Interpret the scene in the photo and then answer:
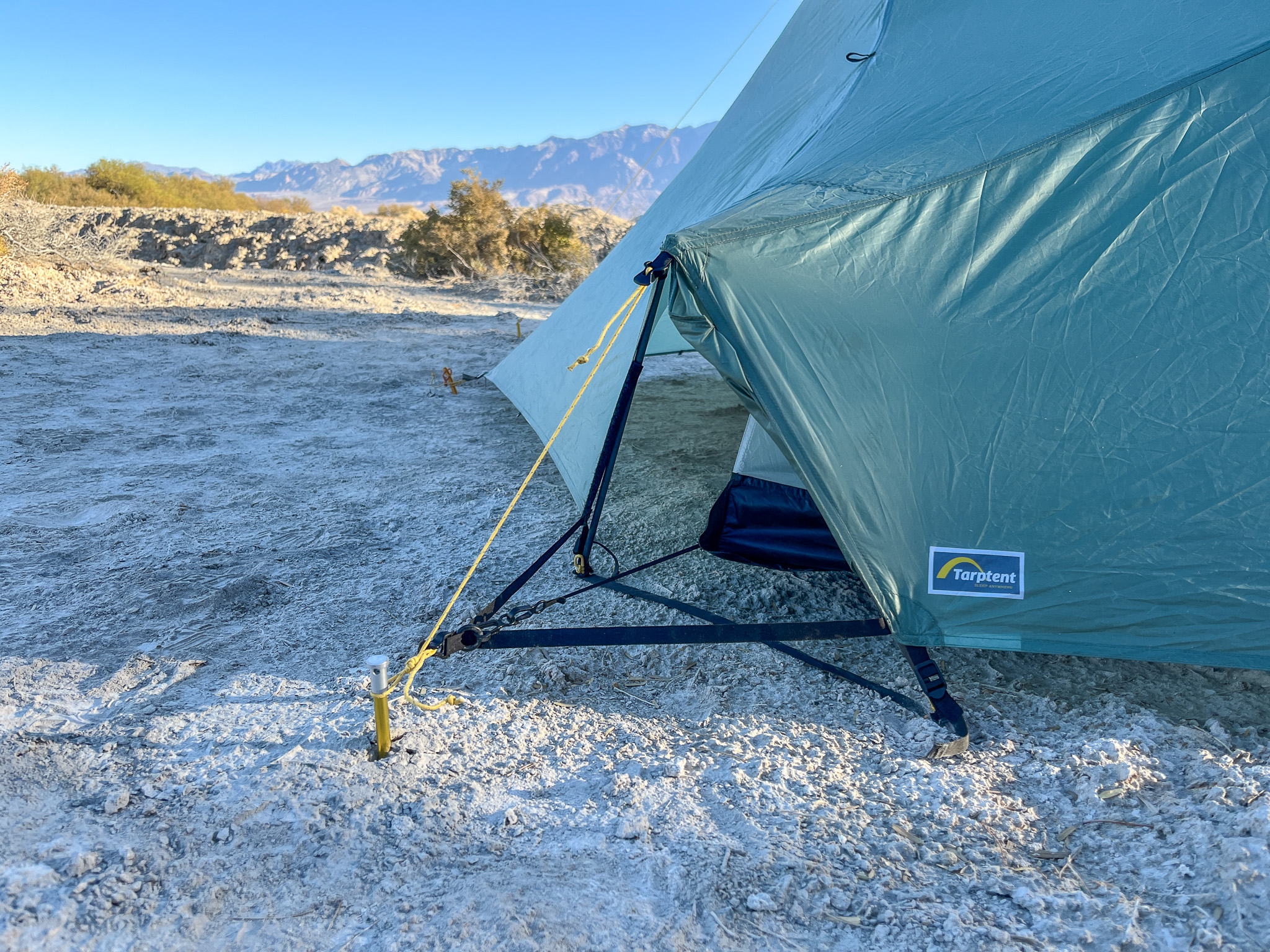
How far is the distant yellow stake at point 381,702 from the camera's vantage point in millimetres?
1956

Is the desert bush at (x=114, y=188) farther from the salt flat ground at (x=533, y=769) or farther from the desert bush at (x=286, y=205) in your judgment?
the salt flat ground at (x=533, y=769)

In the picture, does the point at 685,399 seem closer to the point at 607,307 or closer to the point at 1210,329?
the point at 607,307

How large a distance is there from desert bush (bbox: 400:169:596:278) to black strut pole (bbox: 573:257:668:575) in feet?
36.5

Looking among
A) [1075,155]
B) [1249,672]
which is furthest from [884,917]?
[1075,155]

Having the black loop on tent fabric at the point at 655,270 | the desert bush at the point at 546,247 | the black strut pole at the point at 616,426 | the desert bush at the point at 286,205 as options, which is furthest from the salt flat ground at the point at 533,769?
the desert bush at the point at 286,205

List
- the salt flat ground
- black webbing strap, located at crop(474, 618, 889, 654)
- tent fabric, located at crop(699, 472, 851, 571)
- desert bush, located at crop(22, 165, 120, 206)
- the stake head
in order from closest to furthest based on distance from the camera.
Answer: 1. the salt flat ground
2. the stake head
3. black webbing strap, located at crop(474, 618, 889, 654)
4. tent fabric, located at crop(699, 472, 851, 571)
5. desert bush, located at crop(22, 165, 120, 206)

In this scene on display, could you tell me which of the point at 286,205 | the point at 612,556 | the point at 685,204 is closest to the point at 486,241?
the point at 685,204

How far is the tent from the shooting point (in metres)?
2.17

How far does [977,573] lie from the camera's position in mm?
2219

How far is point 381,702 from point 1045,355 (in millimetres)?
1987

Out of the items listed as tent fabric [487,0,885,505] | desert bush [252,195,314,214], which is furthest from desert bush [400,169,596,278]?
desert bush [252,195,314,214]

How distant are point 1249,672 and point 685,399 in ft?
13.6

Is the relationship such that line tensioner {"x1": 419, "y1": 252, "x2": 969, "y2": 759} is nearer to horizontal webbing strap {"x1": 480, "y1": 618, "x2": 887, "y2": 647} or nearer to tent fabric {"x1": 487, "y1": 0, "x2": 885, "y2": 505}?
horizontal webbing strap {"x1": 480, "y1": 618, "x2": 887, "y2": 647}

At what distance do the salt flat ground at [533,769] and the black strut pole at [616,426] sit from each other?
6.1 inches
